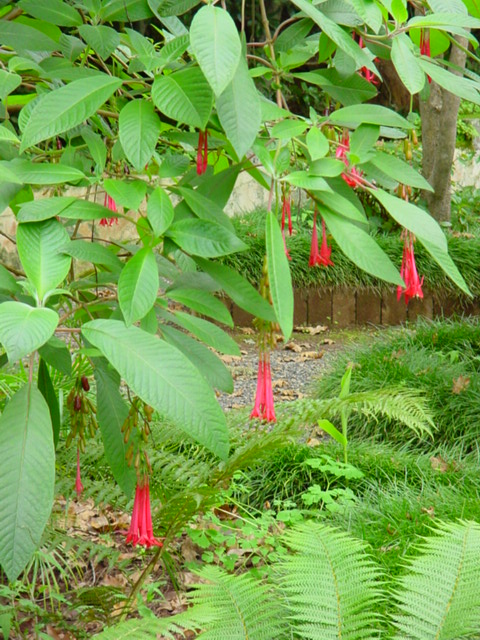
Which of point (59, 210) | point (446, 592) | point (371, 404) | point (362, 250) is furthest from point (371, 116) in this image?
point (371, 404)

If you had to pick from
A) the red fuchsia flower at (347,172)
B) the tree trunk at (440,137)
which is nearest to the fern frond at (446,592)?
the red fuchsia flower at (347,172)

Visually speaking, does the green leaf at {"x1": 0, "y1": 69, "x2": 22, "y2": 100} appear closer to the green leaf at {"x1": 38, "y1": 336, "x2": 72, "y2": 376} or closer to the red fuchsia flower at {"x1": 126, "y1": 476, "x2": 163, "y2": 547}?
the green leaf at {"x1": 38, "y1": 336, "x2": 72, "y2": 376}

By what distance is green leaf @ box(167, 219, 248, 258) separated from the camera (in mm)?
978

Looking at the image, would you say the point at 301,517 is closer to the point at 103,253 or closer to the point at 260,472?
the point at 260,472

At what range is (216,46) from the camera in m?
0.78

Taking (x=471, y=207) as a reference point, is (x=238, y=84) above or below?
above

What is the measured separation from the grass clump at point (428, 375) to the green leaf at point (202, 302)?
8.22 ft

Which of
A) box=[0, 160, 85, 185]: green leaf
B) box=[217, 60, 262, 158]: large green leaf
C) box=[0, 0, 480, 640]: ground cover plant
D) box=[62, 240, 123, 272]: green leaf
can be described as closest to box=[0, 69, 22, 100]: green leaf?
box=[0, 0, 480, 640]: ground cover plant

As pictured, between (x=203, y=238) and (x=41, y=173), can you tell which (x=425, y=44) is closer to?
(x=203, y=238)

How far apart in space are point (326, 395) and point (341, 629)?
2456 millimetres

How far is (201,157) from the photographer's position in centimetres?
107

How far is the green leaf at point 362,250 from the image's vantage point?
943 mm

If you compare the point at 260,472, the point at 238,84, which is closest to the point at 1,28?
the point at 238,84

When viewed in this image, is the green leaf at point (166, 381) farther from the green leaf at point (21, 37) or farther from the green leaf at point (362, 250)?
the green leaf at point (21, 37)
